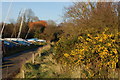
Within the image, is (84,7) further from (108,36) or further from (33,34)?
(33,34)

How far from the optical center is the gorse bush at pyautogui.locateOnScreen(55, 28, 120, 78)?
6280 millimetres

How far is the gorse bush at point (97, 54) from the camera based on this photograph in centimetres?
628

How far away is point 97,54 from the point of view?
6.57 m

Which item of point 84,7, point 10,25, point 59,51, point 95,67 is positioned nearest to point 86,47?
point 95,67

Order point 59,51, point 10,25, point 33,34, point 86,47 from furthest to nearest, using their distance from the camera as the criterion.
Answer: point 33,34 < point 10,25 < point 59,51 < point 86,47

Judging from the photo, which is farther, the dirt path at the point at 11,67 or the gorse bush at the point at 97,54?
the dirt path at the point at 11,67

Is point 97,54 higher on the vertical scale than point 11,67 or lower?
higher

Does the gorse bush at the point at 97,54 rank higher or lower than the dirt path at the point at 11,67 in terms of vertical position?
higher

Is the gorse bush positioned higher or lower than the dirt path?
higher

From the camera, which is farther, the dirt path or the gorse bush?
the dirt path

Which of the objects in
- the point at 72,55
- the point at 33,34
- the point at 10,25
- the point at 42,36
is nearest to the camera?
the point at 72,55

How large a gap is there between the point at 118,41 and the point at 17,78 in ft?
14.7

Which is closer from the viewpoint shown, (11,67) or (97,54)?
(97,54)

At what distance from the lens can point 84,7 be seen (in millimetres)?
12172
